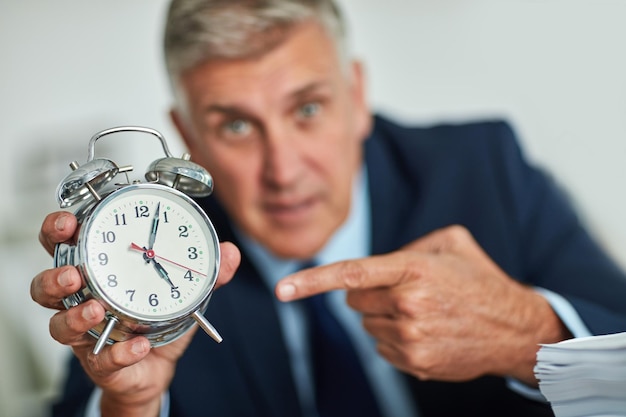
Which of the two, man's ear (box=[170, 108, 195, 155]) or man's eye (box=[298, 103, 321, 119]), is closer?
man's eye (box=[298, 103, 321, 119])

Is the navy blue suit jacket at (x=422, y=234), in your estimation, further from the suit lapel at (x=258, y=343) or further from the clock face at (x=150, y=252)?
the clock face at (x=150, y=252)

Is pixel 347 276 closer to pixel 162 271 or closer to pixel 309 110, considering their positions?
pixel 162 271

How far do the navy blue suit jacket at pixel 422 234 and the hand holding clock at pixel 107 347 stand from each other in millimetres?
209

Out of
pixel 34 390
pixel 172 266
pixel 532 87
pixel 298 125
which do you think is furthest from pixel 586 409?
pixel 34 390

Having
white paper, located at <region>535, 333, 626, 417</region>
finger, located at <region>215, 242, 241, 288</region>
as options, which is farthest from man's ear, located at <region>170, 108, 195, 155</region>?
white paper, located at <region>535, 333, 626, 417</region>

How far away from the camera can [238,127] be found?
4.49 feet

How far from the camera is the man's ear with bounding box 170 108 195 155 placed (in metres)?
1.48

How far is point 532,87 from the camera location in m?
1.85

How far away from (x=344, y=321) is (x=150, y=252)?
28.8 inches

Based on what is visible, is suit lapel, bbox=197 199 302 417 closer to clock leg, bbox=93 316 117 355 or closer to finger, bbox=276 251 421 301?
finger, bbox=276 251 421 301

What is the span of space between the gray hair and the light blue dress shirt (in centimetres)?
37

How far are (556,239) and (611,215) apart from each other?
19cm

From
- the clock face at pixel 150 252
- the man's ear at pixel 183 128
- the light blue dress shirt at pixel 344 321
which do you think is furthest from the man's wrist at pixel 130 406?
the man's ear at pixel 183 128

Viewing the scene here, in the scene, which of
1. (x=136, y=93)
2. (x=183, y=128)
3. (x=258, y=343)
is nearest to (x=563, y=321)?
(x=258, y=343)
